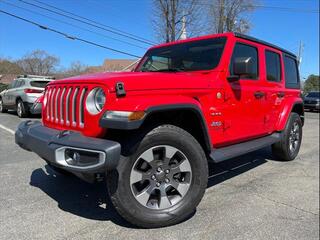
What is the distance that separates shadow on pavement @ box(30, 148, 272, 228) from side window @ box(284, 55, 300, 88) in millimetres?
1766

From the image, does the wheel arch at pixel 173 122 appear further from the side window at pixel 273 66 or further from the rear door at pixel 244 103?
the side window at pixel 273 66

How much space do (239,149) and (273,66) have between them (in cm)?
202

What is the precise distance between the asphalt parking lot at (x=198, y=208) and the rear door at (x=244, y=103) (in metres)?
0.70

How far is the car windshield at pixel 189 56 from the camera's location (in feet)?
14.7

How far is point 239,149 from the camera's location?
447cm

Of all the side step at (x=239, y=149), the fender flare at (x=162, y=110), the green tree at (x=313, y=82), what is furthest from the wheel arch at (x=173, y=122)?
the green tree at (x=313, y=82)

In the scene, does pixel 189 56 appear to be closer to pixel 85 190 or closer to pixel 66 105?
pixel 66 105

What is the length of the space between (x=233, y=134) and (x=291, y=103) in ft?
7.77

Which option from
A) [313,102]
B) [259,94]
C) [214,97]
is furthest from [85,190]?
[313,102]

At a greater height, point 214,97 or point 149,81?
point 149,81

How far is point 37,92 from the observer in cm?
1269

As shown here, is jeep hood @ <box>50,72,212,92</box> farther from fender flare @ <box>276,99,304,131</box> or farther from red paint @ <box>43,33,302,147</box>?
fender flare @ <box>276,99,304,131</box>

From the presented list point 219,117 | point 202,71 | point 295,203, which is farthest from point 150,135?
point 295,203

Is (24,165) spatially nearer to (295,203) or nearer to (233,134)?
(233,134)
